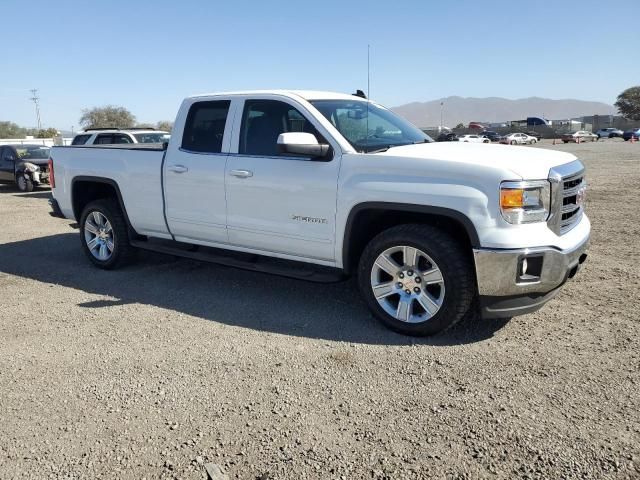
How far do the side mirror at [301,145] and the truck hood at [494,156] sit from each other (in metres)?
0.51

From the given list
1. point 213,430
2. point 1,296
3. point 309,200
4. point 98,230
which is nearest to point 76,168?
point 98,230

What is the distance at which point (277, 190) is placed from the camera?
4.93m

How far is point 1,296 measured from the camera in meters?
5.85

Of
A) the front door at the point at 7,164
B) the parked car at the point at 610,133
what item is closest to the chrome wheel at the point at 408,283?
the front door at the point at 7,164

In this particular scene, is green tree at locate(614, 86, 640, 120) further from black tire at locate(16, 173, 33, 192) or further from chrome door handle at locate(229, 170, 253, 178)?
chrome door handle at locate(229, 170, 253, 178)

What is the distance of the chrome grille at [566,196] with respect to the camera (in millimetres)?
4078

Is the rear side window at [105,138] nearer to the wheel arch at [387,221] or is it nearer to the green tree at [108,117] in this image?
the wheel arch at [387,221]

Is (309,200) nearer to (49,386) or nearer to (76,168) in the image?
(49,386)

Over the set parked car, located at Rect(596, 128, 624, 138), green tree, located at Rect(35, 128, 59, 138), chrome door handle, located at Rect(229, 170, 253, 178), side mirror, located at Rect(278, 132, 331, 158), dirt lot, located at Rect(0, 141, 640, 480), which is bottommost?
parked car, located at Rect(596, 128, 624, 138)

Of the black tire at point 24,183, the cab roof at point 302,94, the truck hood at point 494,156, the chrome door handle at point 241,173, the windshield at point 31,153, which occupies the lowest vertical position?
the black tire at point 24,183

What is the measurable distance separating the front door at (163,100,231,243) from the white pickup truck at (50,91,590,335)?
0.05 ft

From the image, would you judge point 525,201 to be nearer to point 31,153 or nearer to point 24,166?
point 24,166

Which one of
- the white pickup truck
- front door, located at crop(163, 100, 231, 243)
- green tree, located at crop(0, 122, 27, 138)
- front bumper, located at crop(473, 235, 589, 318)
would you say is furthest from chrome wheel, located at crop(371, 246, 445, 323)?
green tree, located at crop(0, 122, 27, 138)

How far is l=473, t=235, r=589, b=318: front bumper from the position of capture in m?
3.94
